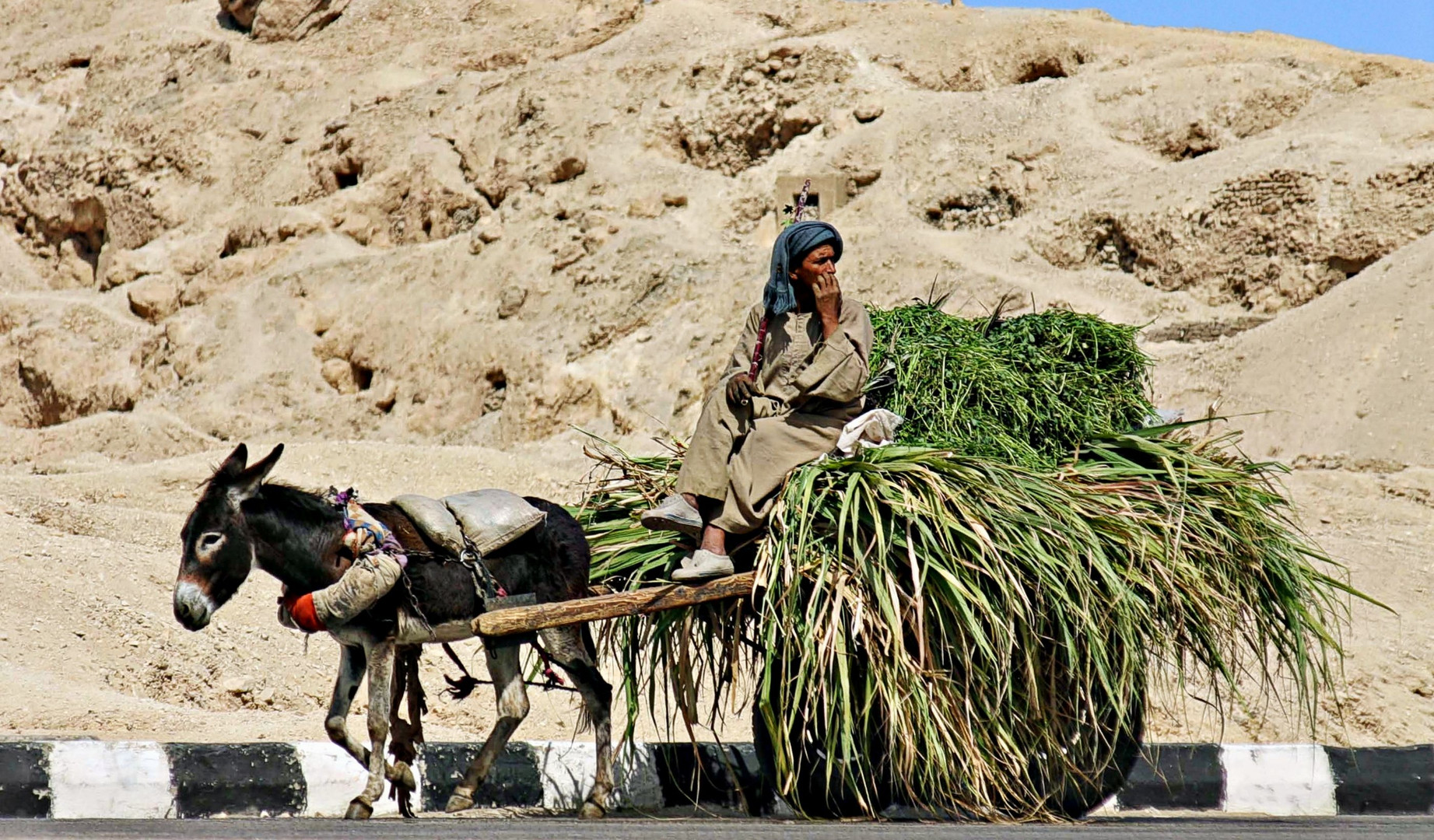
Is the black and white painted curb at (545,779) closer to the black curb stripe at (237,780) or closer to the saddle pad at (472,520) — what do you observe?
the black curb stripe at (237,780)

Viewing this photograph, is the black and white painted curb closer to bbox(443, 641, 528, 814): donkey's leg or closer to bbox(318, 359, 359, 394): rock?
bbox(443, 641, 528, 814): donkey's leg

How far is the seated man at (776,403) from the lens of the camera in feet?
16.6

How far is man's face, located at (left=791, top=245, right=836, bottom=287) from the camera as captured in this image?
5297 mm

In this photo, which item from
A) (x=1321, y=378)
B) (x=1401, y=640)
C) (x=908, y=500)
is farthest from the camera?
(x=1321, y=378)

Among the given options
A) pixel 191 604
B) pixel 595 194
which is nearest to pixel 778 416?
pixel 191 604

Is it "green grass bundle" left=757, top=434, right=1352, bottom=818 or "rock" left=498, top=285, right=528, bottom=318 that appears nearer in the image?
"green grass bundle" left=757, top=434, right=1352, bottom=818

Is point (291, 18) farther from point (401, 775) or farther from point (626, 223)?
point (401, 775)

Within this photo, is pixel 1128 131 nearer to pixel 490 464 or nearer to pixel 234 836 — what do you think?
pixel 490 464

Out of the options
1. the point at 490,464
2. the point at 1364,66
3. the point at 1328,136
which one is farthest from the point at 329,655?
the point at 1364,66

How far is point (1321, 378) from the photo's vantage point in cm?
1798

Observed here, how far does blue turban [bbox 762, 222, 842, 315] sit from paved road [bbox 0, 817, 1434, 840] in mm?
1713

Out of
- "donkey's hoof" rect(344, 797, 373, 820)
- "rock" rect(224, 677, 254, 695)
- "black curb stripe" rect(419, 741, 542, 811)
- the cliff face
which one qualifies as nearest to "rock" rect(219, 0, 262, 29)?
the cliff face

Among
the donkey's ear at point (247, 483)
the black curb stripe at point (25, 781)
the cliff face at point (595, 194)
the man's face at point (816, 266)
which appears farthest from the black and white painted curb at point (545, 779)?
the cliff face at point (595, 194)

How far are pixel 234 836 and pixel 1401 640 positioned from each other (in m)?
Result: 8.41
